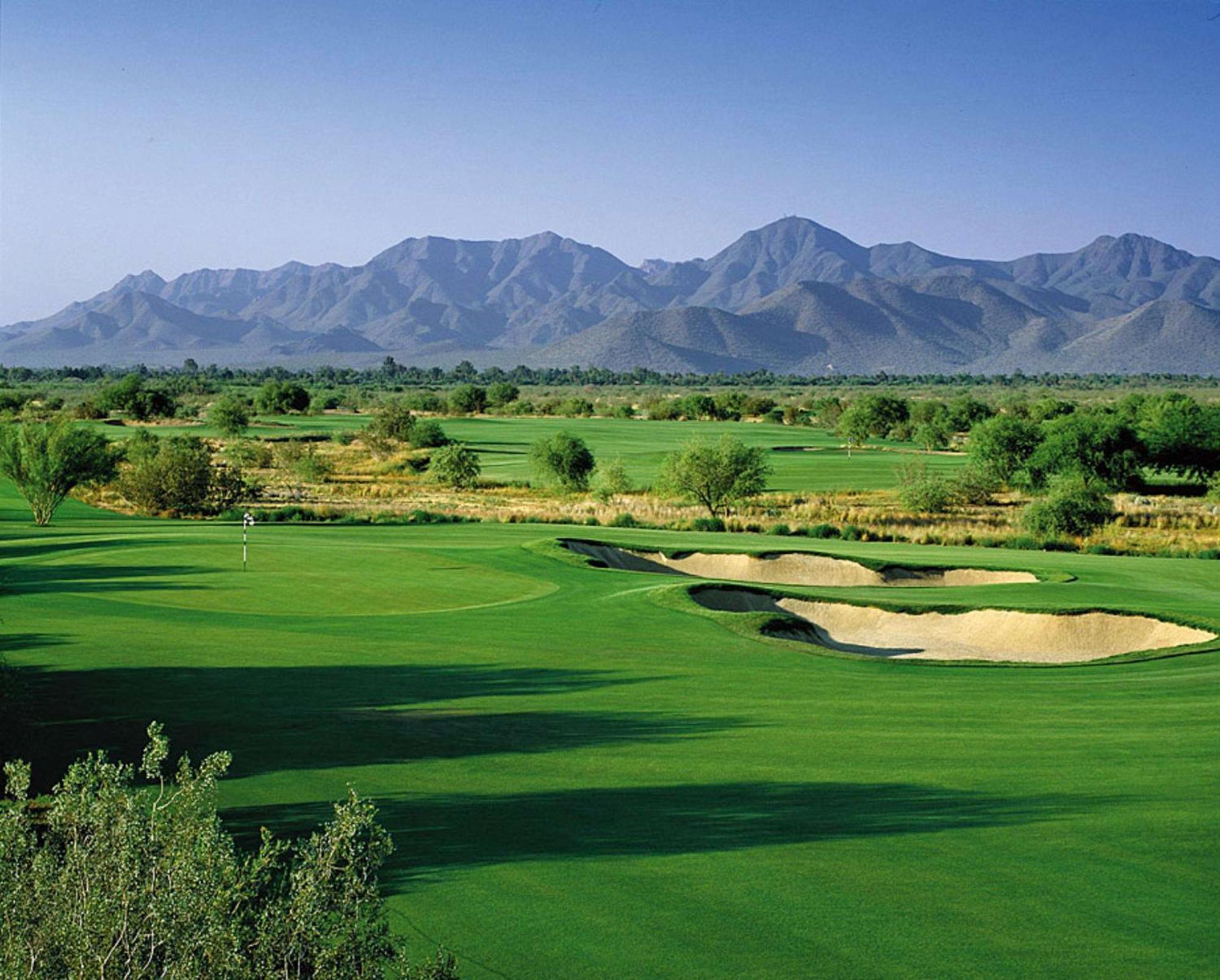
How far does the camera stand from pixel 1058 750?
13.9 metres

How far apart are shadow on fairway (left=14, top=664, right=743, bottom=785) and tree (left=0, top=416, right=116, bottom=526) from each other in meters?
36.8

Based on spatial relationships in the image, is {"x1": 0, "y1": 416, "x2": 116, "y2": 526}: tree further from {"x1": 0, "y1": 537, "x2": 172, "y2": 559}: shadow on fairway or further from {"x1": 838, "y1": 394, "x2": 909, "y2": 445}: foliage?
{"x1": 838, "y1": 394, "x2": 909, "y2": 445}: foliage

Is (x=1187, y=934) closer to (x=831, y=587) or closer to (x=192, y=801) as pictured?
(x=192, y=801)

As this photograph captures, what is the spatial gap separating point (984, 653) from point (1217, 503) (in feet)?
174

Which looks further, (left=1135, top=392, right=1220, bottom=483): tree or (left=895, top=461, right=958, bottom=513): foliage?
(left=1135, top=392, right=1220, bottom=483): tree

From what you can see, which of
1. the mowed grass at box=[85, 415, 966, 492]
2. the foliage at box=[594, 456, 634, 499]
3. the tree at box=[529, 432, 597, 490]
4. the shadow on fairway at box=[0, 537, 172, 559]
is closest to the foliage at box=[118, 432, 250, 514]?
the foliage at box=[594, 456, 634, 499]

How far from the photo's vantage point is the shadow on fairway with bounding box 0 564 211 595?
25.5 m

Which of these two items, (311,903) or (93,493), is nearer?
(311,903)

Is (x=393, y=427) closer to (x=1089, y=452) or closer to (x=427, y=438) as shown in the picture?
(x=427, y=438)

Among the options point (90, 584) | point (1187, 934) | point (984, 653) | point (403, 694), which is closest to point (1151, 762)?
point (1187, 934)

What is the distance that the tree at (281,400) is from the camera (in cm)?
15075

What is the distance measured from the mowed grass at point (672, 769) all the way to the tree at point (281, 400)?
422ft

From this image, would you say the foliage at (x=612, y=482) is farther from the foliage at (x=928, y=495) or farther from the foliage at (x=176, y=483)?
the foliage at (x=176, y=483)

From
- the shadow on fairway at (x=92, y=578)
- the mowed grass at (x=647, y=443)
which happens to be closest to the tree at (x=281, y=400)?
the mowed grass at (x=647, y=443)
